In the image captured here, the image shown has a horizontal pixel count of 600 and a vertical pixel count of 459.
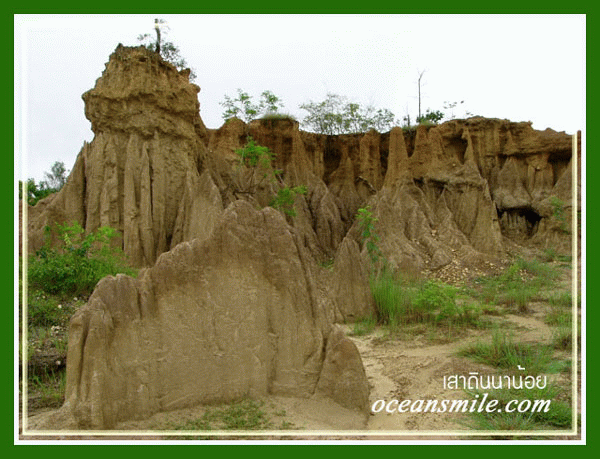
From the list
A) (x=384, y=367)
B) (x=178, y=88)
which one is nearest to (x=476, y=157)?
(x=178, y=88)

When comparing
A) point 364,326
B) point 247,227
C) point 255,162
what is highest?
point 255,162

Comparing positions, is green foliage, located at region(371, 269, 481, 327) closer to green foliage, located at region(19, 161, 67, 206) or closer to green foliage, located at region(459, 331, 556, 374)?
green foliage, located at region(459, 331, 556, 374)

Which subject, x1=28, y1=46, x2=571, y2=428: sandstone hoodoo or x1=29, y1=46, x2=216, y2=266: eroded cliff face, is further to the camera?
x1=29, y1=46, x2=216, y2=266: eroded cliff face

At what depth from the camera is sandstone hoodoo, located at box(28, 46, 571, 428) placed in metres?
4.76

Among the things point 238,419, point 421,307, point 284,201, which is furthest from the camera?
point 284,201

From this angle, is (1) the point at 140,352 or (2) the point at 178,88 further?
(2) the point at 178,88

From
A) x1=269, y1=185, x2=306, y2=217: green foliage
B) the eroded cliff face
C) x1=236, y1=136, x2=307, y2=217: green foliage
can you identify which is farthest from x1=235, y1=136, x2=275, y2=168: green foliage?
the eroded cliff face

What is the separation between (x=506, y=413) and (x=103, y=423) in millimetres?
3624

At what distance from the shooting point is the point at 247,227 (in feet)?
17.8

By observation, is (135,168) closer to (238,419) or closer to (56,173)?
(56,173)

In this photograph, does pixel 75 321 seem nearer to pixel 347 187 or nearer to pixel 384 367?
pixel 384 367

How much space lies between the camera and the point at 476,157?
23078mm

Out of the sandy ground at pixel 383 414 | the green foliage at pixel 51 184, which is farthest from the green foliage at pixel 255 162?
the sandy ground at pixel 383 414

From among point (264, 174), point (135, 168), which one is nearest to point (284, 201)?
point (264, 174)
